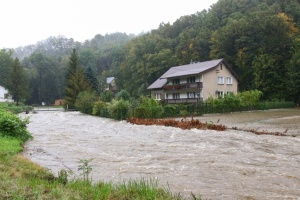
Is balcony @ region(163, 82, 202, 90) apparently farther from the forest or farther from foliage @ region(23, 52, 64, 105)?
foliage @ region(23, 52, 64, 105)

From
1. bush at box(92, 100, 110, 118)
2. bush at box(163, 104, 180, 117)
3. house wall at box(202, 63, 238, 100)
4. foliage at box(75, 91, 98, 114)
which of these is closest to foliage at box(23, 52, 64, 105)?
foliage at box(75, 91, 98, 114)

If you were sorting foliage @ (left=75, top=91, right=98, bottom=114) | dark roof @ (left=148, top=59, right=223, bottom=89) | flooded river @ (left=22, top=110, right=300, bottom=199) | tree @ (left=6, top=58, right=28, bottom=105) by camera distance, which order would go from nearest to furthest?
flooded river @ (left=22, top=110, right=300, bottom=199) → foliage @ (left=75, top=91, right=98, bottom=114) → dark roof @ (left=148, top=59, right=223, bottom=89) → tree @ (left=6, top=58, right=28, bottom=105)

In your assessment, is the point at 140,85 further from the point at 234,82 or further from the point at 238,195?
the point at 238,195

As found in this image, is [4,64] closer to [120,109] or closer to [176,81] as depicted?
[176,81]

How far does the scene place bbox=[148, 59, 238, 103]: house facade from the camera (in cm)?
4688

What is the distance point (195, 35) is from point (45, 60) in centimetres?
4652

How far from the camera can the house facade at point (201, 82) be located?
4688cm

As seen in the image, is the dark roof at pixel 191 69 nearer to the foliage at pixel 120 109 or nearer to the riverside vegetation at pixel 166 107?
the riverside vegetation at pixel 166 107

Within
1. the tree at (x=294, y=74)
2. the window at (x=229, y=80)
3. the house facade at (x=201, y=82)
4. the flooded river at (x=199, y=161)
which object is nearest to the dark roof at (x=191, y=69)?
the house facade at (x=201, y=82)

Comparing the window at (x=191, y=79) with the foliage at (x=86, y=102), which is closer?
the foliage at (x=86, y=102)

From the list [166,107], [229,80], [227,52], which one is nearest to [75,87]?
[229,80]

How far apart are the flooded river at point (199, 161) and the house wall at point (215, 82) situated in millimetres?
31401

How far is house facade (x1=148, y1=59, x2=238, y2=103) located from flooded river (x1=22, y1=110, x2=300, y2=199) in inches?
1230

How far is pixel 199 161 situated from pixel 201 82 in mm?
37188
